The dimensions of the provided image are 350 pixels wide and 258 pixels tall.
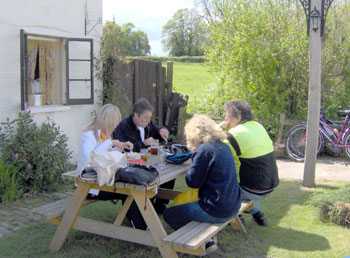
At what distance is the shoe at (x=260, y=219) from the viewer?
4.54 meters

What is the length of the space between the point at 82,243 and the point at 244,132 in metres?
1.93

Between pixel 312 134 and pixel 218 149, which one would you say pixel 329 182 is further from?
pixel 218 149

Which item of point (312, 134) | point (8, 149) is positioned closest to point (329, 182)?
point (312, 134)

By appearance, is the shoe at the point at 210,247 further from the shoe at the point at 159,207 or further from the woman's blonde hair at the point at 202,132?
the shoe at the point at 159,207

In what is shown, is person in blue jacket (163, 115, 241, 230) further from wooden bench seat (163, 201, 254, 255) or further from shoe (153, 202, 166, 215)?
shoe (153, 202, 166, 215)

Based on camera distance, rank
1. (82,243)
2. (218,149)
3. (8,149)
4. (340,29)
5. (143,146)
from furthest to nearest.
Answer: (340,29)
(8,149)
(143,146)
(82,243)
(218,149)

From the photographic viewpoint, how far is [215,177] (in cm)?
345

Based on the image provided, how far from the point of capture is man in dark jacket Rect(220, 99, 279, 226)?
407 cm

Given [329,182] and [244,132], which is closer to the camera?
[244,132]

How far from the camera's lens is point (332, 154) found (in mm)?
8680

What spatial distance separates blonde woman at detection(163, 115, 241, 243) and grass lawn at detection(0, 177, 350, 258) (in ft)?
1.70

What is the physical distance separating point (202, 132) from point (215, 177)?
0.41 m

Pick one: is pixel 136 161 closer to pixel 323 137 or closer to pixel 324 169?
pixel 324 169

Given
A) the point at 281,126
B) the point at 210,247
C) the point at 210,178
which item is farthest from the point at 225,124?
the point at 281,126
